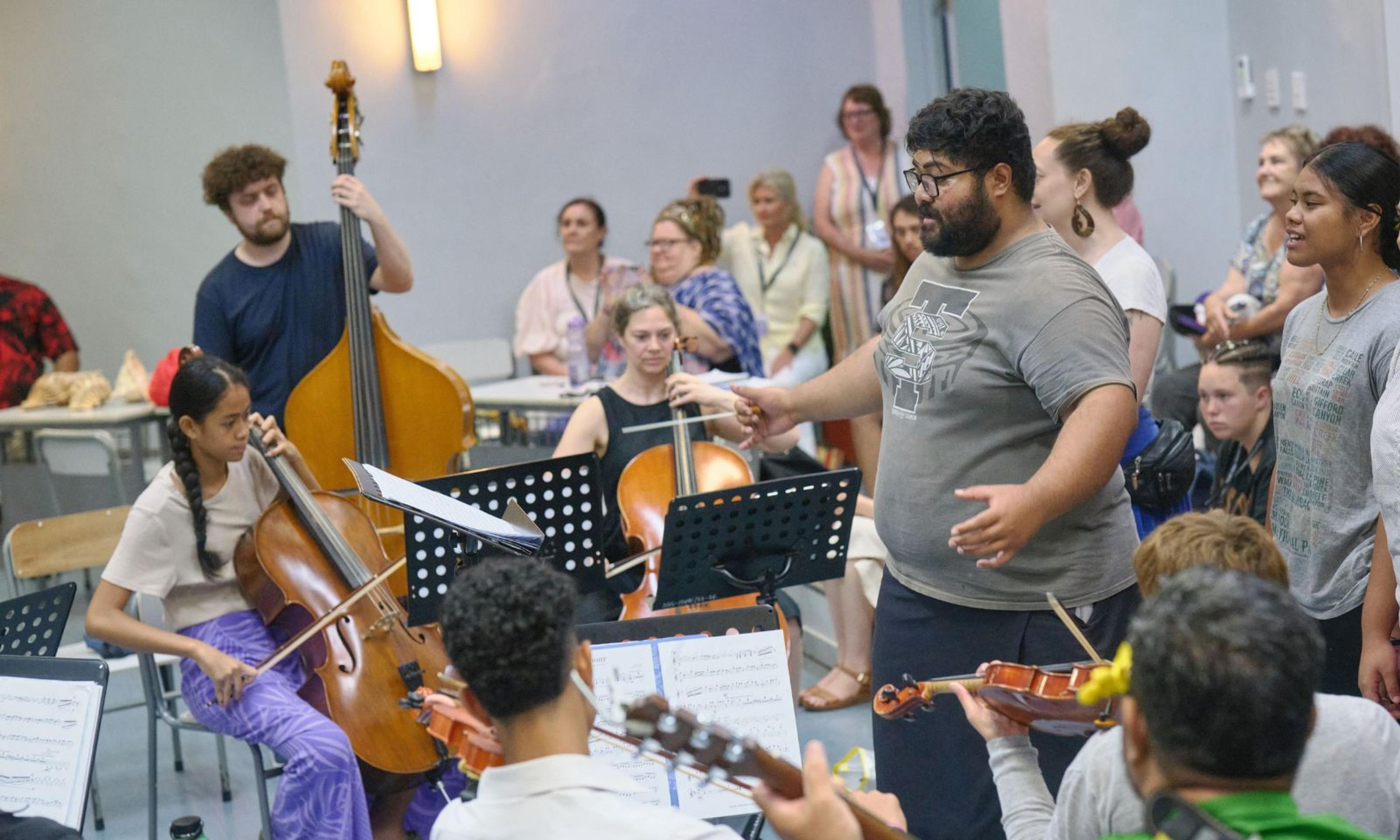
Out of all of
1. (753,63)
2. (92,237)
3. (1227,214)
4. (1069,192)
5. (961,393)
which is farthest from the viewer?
(753,63)

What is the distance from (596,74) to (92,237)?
261 centimetres

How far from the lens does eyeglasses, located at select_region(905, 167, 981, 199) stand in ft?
7.19

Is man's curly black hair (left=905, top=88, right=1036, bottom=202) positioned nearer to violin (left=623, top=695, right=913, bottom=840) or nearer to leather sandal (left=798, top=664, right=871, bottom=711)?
violin (left=623, top=695, right=913, bottom=840)

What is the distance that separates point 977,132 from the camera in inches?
85.1

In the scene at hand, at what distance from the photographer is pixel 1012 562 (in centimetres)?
222

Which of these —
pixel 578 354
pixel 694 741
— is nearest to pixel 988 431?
pixel 694 741

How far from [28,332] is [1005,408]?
547 centimetres

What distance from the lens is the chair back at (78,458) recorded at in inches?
209

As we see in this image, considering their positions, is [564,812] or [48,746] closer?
[564,812]

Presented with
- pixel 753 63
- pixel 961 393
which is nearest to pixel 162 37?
pixel 753 63

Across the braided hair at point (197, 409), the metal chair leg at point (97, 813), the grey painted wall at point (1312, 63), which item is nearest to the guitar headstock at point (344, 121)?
the braided hair at point (197, 409)

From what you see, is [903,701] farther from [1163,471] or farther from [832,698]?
[832,698]

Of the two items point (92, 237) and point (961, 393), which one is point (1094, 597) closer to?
point (961, 393)

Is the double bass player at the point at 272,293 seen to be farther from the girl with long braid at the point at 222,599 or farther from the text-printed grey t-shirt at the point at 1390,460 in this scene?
the text-printed grey t-shirt at the point at 1390,460
